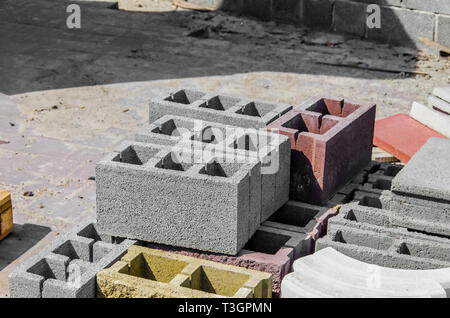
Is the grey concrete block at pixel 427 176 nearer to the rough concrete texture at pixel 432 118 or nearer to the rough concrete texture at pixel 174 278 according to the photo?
the rough concrete texture at pixel 174 278

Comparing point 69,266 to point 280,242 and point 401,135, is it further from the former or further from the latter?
point 401,135

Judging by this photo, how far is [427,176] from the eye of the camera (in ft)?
26.1

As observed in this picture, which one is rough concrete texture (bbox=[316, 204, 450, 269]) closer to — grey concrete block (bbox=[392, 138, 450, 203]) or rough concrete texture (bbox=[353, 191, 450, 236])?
rough concrete texture (bbox=[353, 191, 450, 236])

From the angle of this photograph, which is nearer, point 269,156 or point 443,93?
point 269,156

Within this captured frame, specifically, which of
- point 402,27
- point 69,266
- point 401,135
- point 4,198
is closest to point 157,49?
point 402,27

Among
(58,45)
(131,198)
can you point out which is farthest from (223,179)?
(58,45)

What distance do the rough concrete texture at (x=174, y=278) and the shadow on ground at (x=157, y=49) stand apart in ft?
22.7

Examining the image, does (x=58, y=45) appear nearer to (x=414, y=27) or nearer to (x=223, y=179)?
(x=414, y=27)

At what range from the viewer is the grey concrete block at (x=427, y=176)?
7697 mm

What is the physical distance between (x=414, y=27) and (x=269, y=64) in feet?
9.42

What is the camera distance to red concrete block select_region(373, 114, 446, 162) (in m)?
11.3

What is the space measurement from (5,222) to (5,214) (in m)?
0.10
